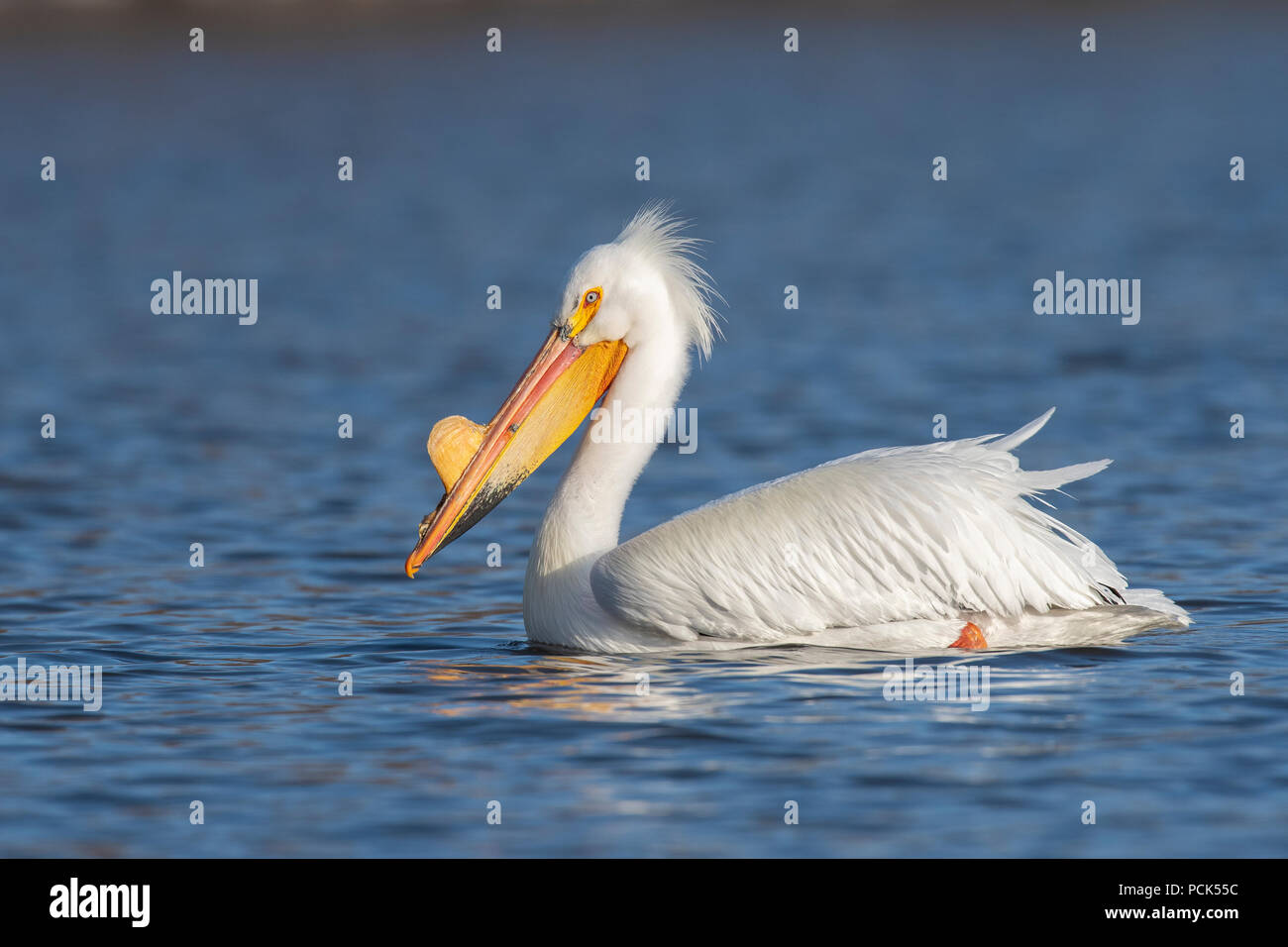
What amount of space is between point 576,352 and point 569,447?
4.67 metres

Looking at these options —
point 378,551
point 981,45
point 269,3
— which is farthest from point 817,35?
point 378,551

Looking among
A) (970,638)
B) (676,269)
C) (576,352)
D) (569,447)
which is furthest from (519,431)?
(569,447)

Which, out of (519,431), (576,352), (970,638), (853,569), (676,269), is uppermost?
(676,269)

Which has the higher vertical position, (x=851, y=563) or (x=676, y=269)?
(x=676, y=269)

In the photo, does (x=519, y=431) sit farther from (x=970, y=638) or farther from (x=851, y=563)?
(x=970, y=638)

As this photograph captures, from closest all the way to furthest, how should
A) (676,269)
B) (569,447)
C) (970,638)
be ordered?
(970,638), (676,269), (569,447)

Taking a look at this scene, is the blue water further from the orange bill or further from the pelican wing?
the orange bill

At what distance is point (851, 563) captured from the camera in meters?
6.44

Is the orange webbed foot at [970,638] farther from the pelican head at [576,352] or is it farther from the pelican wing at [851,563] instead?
the pelican head at [576,352]

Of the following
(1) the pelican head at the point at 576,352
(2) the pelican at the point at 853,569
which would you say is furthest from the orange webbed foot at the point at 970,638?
(1) the pelican head at the point at 576,352

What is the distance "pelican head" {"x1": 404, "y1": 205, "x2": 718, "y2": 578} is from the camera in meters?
6.93
